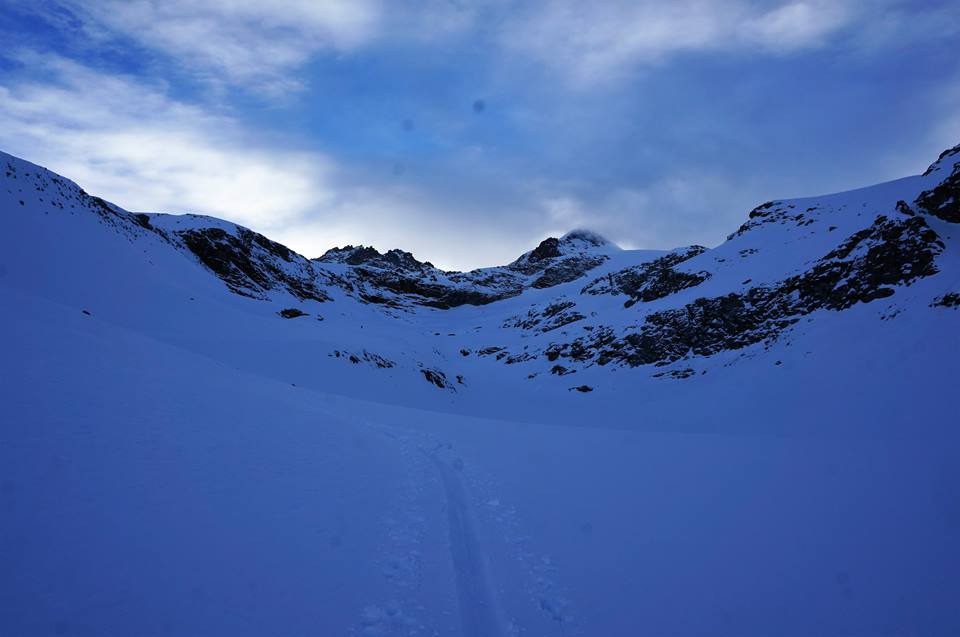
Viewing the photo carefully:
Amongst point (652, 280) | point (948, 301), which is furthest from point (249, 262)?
point (948, 301)

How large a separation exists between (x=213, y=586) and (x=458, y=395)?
1312 inches

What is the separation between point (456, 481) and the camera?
11.3 meters

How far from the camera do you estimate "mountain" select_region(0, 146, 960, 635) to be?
16.7ft

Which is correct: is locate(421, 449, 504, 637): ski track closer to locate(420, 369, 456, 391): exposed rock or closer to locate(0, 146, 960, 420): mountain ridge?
locate(0, 146, 960, 420): mountain ridge

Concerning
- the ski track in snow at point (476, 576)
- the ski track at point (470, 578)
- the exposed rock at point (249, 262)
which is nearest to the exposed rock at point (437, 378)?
the exposed rock at point (249, 262)

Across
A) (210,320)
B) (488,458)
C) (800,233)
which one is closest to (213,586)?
(488,458)

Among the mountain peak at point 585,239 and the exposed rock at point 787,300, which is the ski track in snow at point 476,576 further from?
the mountain peak at point 585,239

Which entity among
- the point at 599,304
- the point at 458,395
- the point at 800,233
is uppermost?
the point at 800,233

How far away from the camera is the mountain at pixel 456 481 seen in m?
5.10

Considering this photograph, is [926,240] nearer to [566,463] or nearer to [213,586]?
[566,463]

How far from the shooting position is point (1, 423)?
19.7 feet

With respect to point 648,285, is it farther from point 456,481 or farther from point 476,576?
point 476,576

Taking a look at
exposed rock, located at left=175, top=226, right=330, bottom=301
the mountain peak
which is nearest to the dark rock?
exposed rock, located at left=175, top=226, right=330, bottom=301

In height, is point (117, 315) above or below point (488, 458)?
above
